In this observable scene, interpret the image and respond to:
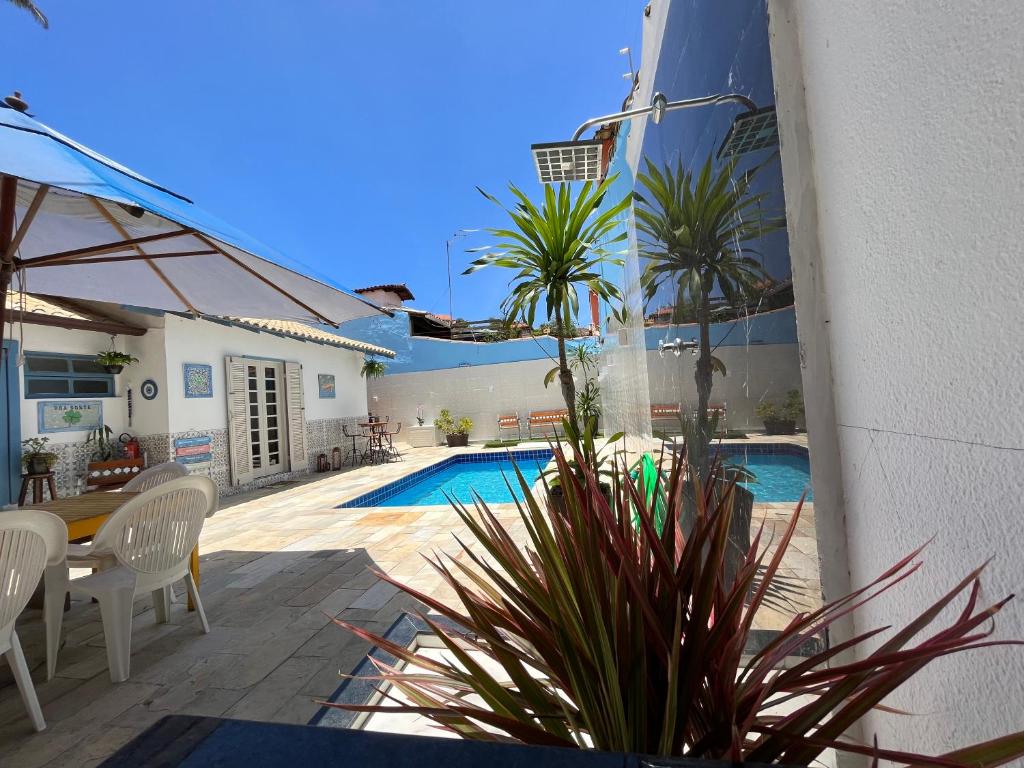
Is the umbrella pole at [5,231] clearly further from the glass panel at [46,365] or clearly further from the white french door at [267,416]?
the white french door at [267,416]

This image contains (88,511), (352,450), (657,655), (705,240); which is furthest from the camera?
(352,450)

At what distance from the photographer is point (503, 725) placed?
907 millimetres

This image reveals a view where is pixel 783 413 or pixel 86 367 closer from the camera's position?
pixel 783 413

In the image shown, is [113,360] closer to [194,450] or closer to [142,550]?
[194,450]

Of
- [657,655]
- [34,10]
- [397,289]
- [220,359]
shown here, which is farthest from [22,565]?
[397,289]

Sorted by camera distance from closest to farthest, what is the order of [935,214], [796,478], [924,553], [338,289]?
[935,214] → [924,553] → [796,478] → [338,289]

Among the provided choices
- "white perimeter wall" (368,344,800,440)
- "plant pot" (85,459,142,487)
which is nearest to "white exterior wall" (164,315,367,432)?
"plant pot" (85,459,142,487)

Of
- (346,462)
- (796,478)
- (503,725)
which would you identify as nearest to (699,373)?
(796,478)

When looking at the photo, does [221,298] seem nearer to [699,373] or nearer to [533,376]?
[699,373]

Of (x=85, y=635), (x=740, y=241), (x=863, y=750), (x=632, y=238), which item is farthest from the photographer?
(x=632, y=238)

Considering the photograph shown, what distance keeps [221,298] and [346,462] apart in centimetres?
800

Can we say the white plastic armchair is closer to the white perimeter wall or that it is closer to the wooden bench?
the wooden bench

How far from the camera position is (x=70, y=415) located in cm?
615

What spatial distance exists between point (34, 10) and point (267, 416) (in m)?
9.39
